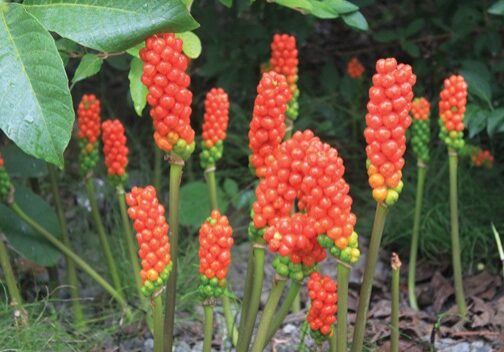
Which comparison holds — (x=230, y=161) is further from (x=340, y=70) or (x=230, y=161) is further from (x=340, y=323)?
(x=340, y=323)

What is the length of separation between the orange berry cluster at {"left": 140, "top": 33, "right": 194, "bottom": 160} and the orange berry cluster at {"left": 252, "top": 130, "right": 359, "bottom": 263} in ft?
0.90

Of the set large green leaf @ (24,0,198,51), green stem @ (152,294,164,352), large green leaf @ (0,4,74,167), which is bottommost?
green stem @ (152,294,164,352)

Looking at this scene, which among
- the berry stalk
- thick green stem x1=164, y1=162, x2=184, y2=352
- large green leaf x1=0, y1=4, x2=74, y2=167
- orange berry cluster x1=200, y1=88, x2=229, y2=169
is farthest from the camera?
the berry stalk

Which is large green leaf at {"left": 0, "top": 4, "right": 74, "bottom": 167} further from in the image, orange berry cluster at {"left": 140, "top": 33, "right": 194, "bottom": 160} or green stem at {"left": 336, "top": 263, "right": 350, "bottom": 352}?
green stem at {"left": 336, "top": 263, "right": 350, "bottom": 352}

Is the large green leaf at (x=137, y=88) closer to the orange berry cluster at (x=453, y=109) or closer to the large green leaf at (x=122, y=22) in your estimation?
the large green leaf at (x=122, y=22)

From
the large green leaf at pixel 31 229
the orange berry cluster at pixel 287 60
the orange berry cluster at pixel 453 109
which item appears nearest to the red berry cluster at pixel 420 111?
the orange berry cluster at pixel 453 109

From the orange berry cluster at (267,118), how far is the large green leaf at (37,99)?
0.45 meters

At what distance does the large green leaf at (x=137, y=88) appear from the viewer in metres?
2.41

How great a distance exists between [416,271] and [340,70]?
165 centimetres

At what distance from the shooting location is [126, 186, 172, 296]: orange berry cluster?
2062mm

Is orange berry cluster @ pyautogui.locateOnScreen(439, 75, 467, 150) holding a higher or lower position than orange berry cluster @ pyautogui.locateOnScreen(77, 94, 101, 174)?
higher

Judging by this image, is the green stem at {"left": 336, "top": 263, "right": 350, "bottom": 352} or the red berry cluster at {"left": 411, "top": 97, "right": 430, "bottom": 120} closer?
the green stem at {"left": 336, "top": 263, "right": 350, "bottom": 352}

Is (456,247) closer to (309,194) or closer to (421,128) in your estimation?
(421,128)

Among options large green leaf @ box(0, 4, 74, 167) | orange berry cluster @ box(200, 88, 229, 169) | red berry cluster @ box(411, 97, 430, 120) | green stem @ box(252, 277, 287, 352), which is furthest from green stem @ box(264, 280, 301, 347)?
red berry cluster @ box(411, 97, 430, 120)
